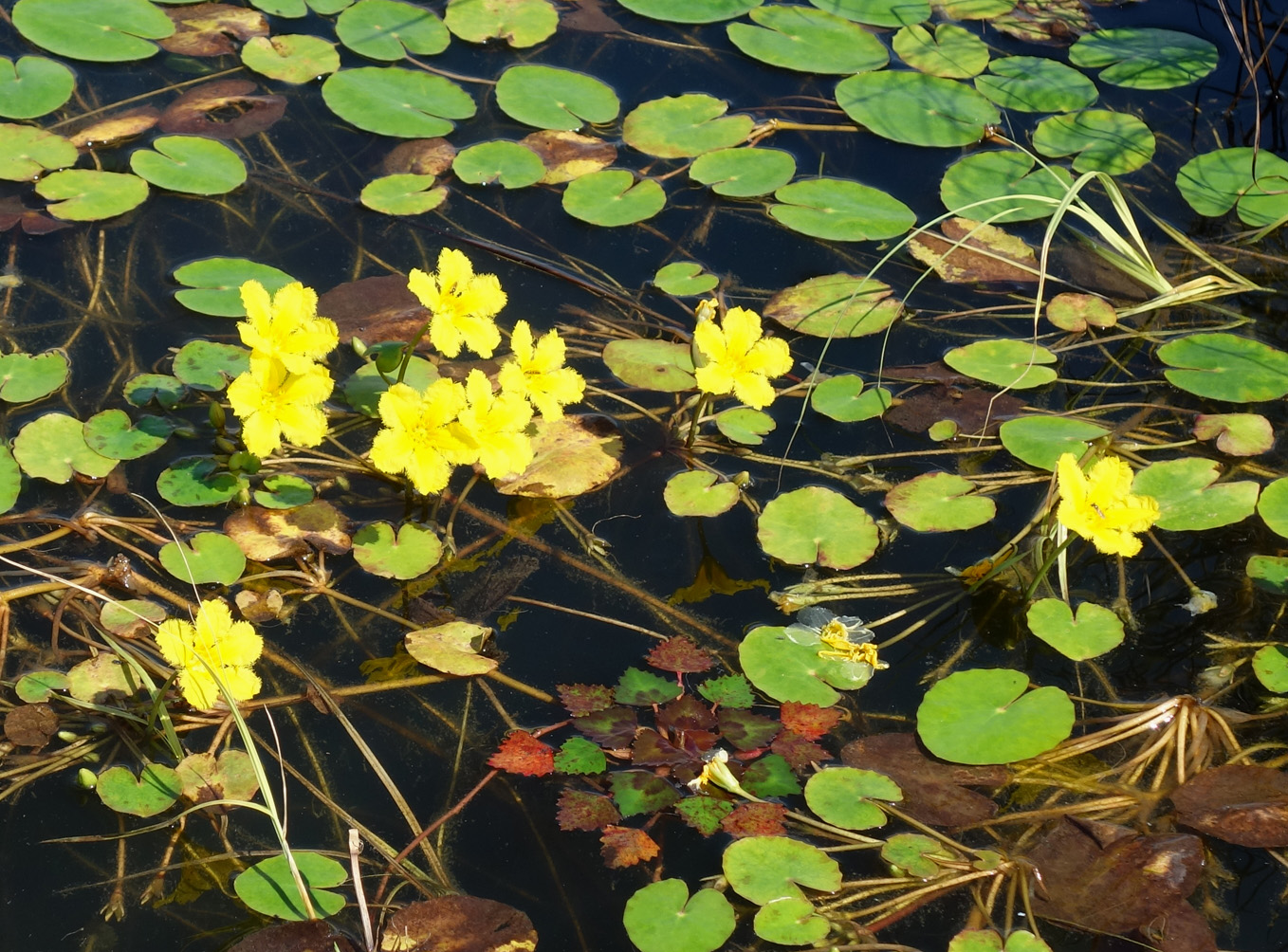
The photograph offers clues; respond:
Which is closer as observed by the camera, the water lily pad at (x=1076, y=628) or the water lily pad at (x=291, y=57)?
the water lily pad at (x=1076, y=628)

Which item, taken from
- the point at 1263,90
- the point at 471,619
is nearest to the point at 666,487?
the point at 471,619

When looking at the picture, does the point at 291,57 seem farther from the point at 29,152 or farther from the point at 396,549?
the point at 396,549

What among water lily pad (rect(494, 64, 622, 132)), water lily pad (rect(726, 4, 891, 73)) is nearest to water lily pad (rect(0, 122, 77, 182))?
water lily pad (rect(494, 64, 622, 132))

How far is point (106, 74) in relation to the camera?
4.09 meters

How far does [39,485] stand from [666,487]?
1.55 meters

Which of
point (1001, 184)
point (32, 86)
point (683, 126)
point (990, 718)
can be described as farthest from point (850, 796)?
point (32, 86)

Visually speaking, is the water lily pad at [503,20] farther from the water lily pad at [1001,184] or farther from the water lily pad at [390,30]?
the water lily pad at [1001,184]

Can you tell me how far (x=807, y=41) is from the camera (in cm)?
440

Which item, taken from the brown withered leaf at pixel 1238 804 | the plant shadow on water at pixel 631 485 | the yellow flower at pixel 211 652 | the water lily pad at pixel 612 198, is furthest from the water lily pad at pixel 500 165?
the brown withered leaf at pixel 1238 804

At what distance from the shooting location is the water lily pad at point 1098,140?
157 inches

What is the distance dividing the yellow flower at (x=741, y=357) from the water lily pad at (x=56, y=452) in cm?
150

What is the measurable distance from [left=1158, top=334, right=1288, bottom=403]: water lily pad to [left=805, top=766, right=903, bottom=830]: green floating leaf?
1.64 metres

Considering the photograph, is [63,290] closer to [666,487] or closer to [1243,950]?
[666,487]

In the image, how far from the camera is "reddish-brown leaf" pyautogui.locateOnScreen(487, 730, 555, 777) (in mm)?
2393
